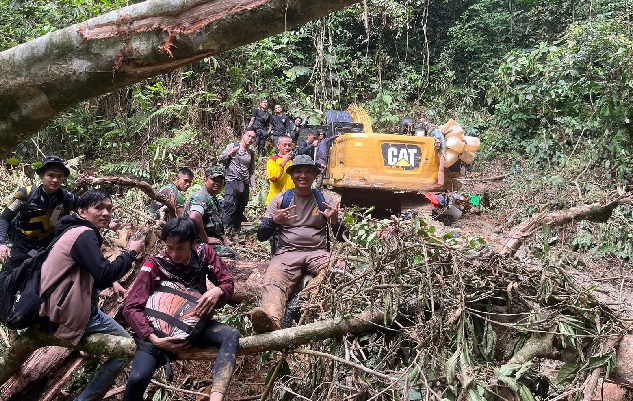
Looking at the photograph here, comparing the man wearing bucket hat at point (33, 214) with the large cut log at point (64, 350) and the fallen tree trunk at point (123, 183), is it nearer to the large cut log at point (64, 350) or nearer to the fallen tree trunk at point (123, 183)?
the fallen tree trunk at point (123, 183)

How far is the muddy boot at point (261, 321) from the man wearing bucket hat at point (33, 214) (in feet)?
7.32

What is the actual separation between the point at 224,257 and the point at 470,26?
17.6 metres

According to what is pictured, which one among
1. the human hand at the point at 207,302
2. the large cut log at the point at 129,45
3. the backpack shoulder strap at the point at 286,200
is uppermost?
the large cut log at the point at 129,45

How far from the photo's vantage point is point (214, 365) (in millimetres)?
3266

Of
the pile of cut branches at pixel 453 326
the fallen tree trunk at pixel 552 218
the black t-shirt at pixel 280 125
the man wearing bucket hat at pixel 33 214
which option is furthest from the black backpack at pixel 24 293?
the black t-shirt at pixel 280 125

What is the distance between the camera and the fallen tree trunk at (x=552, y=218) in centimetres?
382

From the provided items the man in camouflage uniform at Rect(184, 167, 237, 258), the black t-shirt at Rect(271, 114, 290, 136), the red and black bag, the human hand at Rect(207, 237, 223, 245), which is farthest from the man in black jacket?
the black t-shirt at Rect(271, 114, 290, 136)

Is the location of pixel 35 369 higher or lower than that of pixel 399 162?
lower

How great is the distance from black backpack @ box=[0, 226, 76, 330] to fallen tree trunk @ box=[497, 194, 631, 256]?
3032 millimetres

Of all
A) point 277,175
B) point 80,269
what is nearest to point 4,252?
point 80,269

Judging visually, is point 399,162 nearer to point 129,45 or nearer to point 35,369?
point 35,369

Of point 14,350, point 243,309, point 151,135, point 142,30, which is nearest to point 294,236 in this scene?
point 243,309

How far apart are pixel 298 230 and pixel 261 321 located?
1740 millimetres

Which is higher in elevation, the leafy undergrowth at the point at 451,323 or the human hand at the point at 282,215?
the human hand at the point at 282,215
